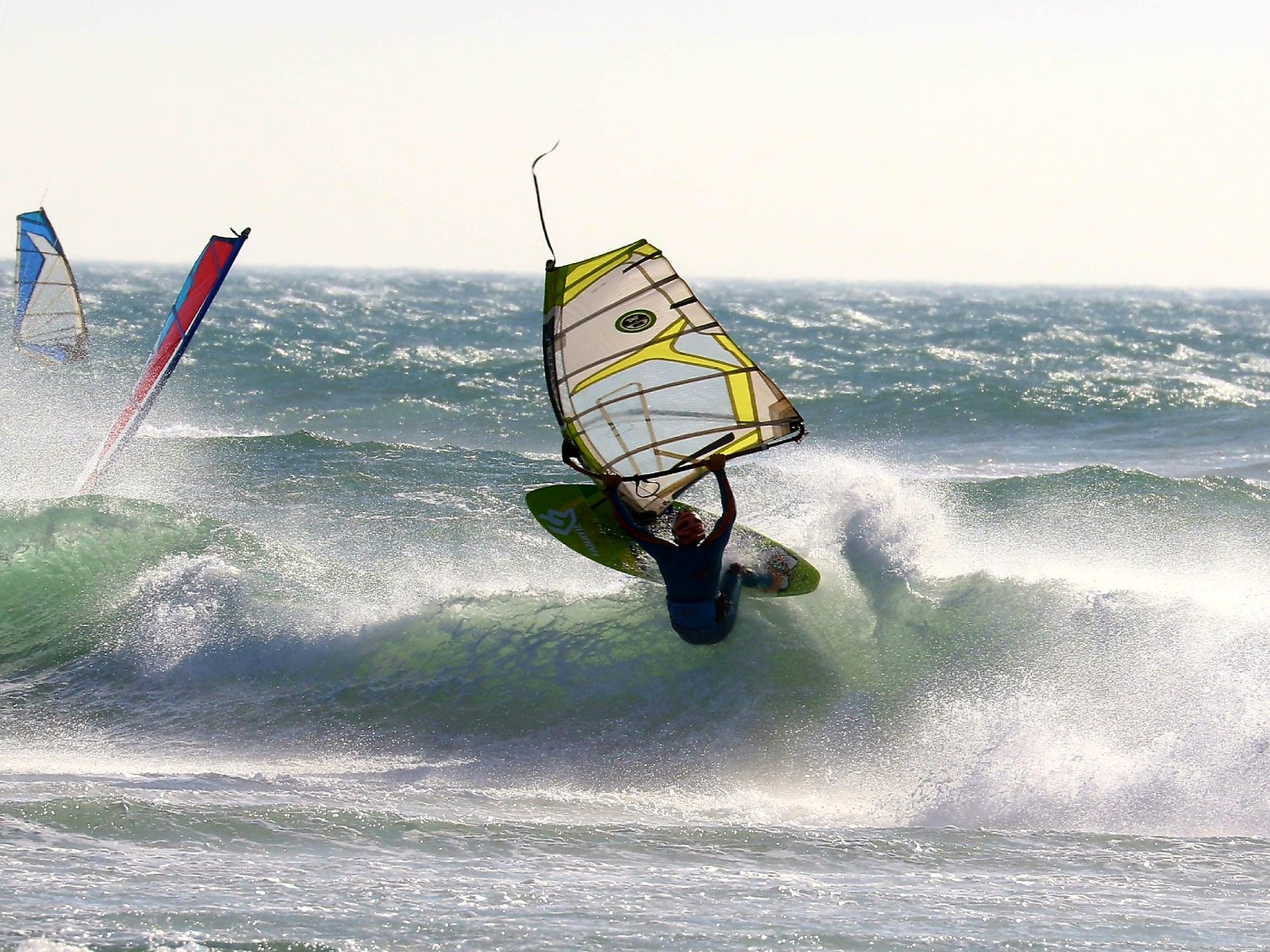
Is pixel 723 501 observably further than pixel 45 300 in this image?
No

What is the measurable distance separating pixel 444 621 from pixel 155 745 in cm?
194

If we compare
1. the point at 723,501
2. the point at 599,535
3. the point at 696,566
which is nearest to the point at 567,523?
the point at 599,535

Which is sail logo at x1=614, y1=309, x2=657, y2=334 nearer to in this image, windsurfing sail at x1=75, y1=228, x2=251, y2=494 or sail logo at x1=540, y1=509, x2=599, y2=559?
sail logo at x1=540, y1=509, x2=599, y2=559

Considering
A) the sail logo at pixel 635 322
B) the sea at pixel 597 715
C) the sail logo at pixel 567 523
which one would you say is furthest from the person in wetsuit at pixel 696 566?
the sail logo at pixel 635 322

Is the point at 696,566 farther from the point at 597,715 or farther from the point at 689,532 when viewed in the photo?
the point at 597,715

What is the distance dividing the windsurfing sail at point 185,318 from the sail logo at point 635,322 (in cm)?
242

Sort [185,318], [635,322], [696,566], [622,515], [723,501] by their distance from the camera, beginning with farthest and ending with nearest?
[185,318] → [635,322] → [696,566] → [622,515] → [723,501]

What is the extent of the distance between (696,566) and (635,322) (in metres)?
1.63

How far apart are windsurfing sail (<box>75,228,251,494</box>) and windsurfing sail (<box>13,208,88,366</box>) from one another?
5.38 meters

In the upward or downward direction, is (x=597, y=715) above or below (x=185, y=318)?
below

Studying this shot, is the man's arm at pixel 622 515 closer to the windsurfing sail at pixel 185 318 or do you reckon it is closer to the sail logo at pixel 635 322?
the sail logo at pixel 635 322

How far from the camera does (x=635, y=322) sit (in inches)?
298

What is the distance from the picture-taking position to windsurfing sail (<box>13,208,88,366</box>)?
13953 mm

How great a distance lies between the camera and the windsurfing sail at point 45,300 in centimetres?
1395
